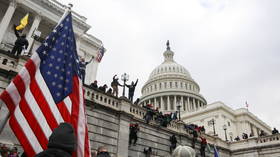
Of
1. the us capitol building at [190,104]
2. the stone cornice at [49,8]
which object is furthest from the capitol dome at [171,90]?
the stone cornice at [49,8]

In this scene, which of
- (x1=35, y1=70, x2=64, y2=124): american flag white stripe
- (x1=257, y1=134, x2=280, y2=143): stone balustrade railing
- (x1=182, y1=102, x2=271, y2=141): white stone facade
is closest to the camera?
(x1=35, y1=70, x2=64, y2=124): american flag white stripe

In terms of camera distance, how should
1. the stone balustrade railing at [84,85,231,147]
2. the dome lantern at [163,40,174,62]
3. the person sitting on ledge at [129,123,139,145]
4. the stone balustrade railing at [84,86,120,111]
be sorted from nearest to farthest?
1. the stone balustrade railing at [84,86,120,111]
2. the stone balustrade railing at [84,85,231,147]
3. the person sitting on ledge at [129,123,139,145]
4. the dome lantern at [163,40,174,62]

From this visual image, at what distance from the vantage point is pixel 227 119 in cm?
7000

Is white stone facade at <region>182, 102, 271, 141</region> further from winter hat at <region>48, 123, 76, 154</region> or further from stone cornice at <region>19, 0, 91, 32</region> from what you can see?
winter hat at <region>48, 123, 76, 154</region>

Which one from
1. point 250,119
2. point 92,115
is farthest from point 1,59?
point 250,119

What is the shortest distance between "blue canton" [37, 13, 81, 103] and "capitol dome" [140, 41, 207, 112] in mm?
82908

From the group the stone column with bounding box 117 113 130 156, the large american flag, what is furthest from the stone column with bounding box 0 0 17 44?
the large american flag

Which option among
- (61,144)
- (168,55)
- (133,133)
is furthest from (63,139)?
(168,55)

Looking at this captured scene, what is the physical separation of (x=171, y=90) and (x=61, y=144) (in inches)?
3657

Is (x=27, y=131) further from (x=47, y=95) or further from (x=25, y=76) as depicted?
(x=25, y=76)

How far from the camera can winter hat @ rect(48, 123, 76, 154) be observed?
3068 mm

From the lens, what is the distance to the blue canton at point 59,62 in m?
5.27

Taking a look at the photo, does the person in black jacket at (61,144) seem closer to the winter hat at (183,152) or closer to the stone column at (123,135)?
the winter hat at (183,152)

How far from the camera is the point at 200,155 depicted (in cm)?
2302
